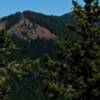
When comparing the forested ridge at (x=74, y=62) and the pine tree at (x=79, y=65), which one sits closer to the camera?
the forested ridge at (x=74, y=62)

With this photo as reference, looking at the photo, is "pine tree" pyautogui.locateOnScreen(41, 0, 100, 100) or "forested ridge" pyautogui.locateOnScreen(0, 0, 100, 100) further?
"pine tree" pyautogui.locateOnScreen(41, 0, 100, 100)

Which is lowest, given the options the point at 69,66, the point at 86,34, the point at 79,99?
the point at 79,99

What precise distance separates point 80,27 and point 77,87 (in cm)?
360

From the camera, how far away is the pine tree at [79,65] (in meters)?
25.0

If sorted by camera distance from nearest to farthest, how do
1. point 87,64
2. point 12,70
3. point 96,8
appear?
point 12,70 → point 87,64 → point 96,8

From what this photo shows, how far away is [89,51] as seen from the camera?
2567 cm

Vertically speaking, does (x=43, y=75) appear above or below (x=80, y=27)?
below

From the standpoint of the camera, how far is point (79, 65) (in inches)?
1000

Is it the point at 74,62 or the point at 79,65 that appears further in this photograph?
the point at 74,62

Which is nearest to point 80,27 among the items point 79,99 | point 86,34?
point 86,34

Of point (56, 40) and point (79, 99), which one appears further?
point (56, 40)

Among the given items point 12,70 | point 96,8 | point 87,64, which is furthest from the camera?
point 96,8

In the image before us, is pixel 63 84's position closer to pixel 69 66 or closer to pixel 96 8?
pixel 69 66

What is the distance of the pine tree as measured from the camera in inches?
985
